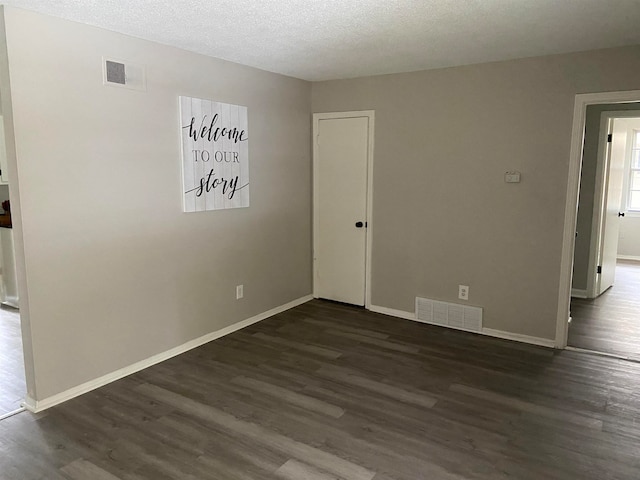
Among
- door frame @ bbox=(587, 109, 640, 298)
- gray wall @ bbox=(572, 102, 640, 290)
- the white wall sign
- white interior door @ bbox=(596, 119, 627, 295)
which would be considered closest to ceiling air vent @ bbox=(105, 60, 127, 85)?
the white wall sign

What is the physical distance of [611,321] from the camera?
4617 millimetres

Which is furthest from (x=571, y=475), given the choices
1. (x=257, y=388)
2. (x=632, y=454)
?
(x=257, y=388)

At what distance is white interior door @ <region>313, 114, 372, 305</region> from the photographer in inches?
191

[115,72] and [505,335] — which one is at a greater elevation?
[115,72]

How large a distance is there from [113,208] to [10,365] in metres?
1.51

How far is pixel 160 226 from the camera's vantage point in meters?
3.53

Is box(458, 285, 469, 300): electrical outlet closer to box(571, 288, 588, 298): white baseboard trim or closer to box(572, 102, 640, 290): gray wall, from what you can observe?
box(572, 102, 640, 290): gray wall

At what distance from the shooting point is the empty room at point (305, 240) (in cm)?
260

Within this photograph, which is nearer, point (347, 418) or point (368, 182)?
point (347, 418)

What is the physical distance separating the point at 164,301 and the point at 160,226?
589 mm

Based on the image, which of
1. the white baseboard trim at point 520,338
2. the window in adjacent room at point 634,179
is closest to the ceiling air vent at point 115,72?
the white baseboard trim at point 520,338

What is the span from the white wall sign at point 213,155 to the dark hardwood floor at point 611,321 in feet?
Answer: 10.6

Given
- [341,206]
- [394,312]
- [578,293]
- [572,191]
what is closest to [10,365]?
[341,206]

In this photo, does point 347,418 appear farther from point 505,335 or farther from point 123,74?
point 123,74
